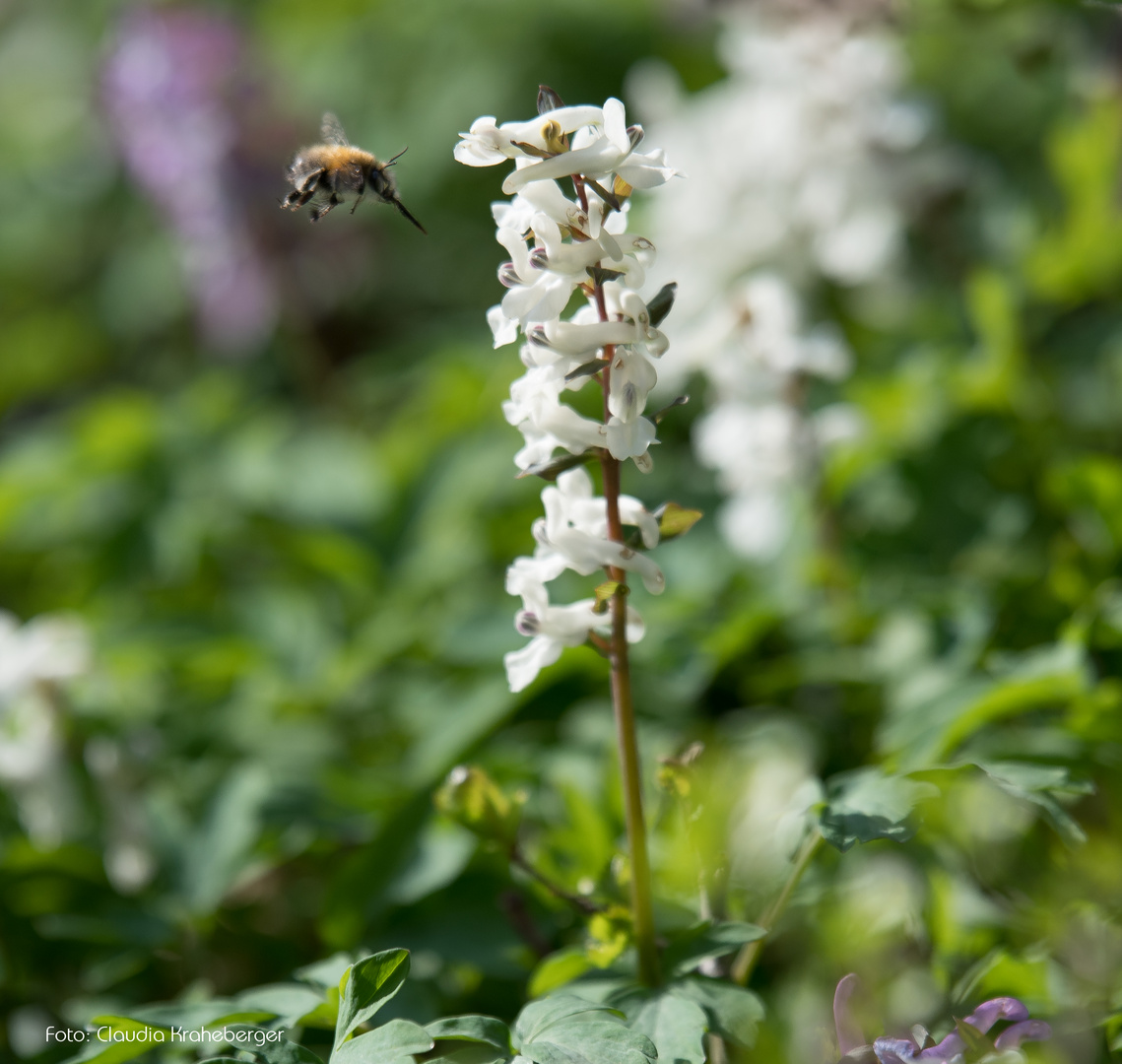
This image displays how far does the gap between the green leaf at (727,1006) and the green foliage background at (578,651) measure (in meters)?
0.10

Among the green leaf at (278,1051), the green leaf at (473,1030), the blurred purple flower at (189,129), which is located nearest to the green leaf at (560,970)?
the green leaf at (473,1030)

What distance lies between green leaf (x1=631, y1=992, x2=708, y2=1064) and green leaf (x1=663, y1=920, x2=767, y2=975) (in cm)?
5

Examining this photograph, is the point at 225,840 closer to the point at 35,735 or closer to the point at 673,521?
the point at 35,735

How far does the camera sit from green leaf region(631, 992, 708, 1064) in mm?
1040

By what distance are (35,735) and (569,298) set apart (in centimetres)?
151

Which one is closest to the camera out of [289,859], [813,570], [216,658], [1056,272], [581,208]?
[581,208]

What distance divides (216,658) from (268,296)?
1947 mm

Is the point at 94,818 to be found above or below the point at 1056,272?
below

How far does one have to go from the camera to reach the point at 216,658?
229 cm

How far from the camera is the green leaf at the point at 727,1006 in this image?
110 cm

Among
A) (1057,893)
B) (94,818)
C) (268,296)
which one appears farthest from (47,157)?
(1057,893)

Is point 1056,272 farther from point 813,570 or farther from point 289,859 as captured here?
point 289,859

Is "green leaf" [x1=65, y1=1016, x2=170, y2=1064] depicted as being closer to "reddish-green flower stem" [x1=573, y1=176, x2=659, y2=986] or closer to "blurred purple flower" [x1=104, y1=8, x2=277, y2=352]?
"reddish-green flower stem" [x1=573, y1=176, x2=659, y2=986]

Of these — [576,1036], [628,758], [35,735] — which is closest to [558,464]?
[628,758]
